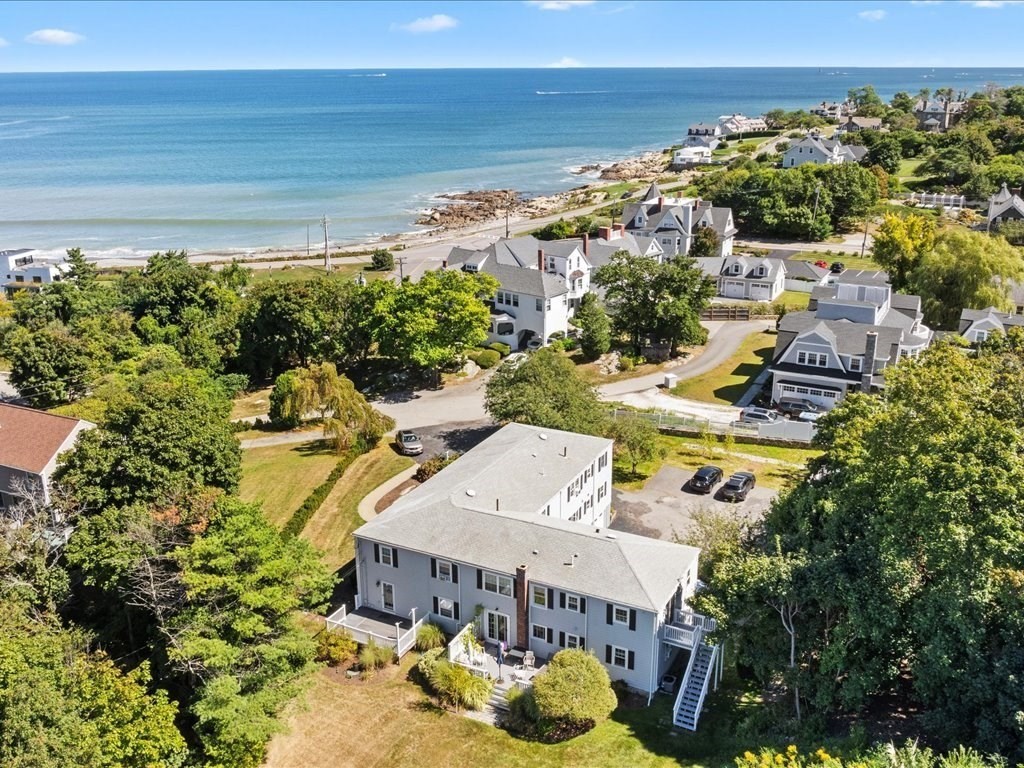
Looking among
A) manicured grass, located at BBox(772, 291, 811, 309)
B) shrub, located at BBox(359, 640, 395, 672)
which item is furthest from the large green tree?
manicured grass, located at BBox(772, 291, 811, 309)

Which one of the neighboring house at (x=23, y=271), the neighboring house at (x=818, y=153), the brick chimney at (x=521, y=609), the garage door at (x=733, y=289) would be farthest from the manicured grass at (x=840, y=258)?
the neighboring house at (x=23, y=271)

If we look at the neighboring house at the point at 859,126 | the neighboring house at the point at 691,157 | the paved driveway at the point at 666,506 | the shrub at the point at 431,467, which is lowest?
the paved driveway at the point at 666,506

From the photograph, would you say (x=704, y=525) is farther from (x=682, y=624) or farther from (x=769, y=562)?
(x=769, y=562)

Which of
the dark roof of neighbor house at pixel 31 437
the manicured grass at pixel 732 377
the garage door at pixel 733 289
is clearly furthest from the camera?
the garage door at pixel 733 289

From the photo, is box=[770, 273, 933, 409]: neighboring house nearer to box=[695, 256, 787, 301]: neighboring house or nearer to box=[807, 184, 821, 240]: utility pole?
box=[695, 256, 787, 301]: neighboring house

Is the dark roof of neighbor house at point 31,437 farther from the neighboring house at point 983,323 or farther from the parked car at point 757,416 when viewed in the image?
the neighboring house at point 983,323

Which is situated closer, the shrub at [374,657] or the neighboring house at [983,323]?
the shrub at [374,657]
